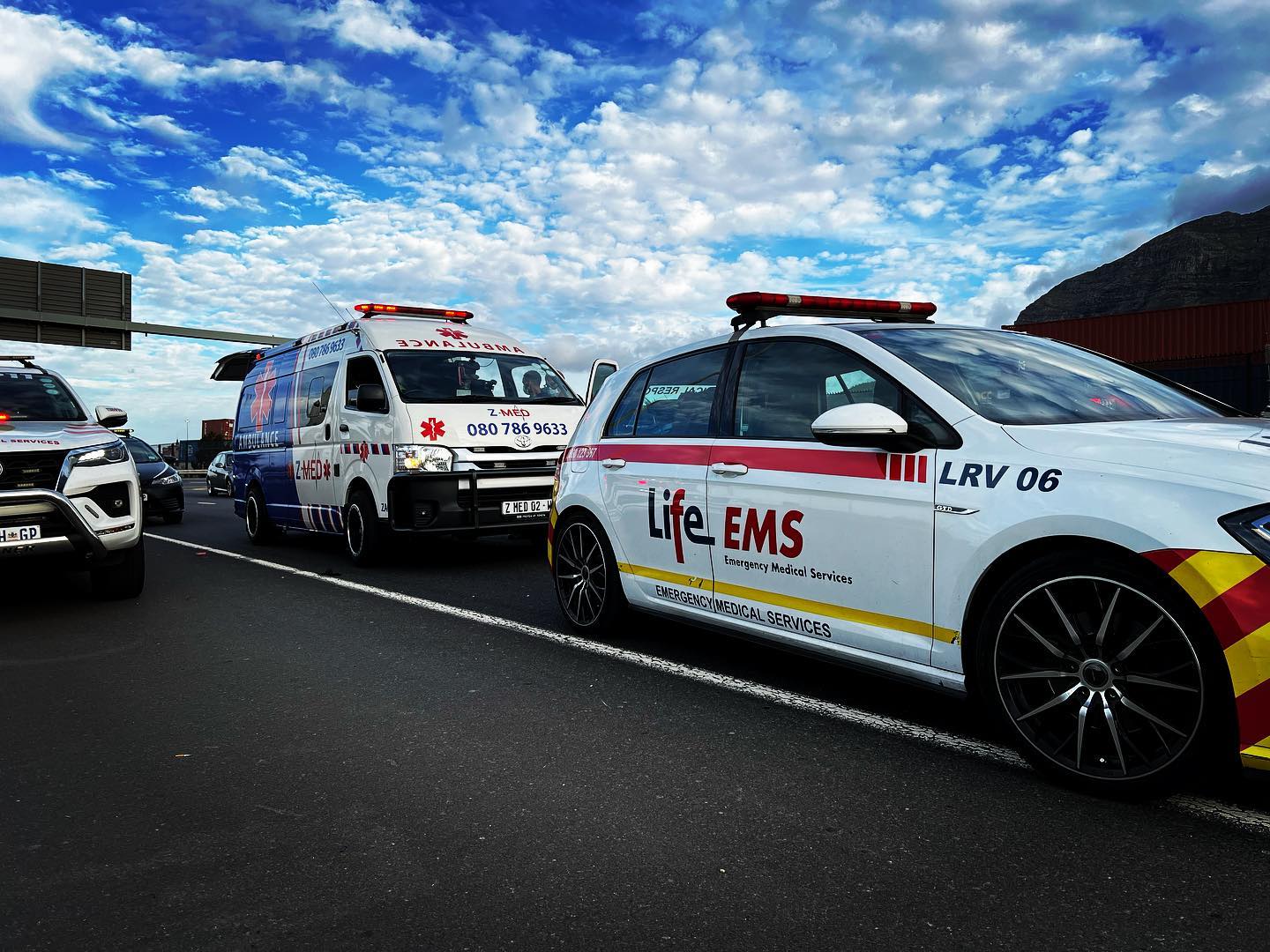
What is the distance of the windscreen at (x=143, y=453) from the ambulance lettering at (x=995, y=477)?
567 inches

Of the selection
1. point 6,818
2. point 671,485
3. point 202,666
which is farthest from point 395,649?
point 6,818

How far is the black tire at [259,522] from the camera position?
1103 cm

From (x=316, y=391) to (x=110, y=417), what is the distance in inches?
97.0

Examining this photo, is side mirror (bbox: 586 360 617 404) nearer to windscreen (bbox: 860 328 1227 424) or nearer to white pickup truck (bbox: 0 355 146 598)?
white pickup truck (bbox: 0 355 146 598)

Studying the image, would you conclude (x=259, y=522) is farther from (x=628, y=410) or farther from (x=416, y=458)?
(x=628, y=410)

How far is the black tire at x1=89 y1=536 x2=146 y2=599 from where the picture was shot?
6871 mm

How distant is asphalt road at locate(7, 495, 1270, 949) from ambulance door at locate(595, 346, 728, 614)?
433mm

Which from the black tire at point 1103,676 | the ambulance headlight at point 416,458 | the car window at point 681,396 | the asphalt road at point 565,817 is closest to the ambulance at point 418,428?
the ambulance headlight at point 416,458

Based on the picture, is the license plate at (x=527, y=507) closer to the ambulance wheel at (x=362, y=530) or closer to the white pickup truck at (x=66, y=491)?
the ambulance wheel at (x=362, y=530)

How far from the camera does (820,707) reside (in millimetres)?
3947

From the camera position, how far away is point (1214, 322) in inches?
1220

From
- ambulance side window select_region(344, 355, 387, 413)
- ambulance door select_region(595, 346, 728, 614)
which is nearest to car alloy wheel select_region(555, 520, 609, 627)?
ambulance door select_region(595, 346, 728, 614)

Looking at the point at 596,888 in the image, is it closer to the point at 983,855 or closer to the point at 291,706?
the point at 983,855

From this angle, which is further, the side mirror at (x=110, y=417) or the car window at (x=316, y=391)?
the car window at (x=316, y=391)
